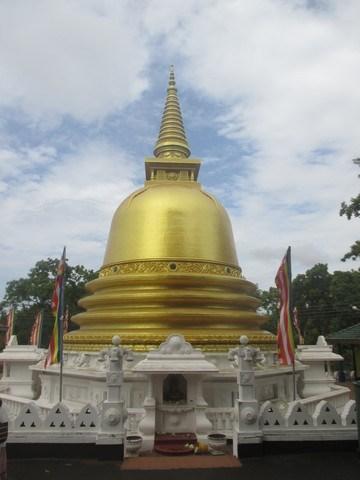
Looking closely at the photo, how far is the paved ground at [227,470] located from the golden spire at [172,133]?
15.7 m

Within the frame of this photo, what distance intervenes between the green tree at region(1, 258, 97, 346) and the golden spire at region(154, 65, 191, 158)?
68.8 ft

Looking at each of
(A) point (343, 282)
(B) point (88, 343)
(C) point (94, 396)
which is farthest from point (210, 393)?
(A) point (343, 282)

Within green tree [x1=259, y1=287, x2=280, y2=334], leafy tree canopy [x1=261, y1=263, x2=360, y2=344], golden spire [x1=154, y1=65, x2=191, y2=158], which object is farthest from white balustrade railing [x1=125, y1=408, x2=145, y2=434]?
green tree [x1=259, y1=287, x2=280, y2=334]

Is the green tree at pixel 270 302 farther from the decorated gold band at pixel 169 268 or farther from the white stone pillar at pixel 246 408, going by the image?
the white stone pillar at pixel 246 408

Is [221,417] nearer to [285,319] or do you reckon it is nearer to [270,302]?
[285,319]

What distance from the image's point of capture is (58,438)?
9.87 m

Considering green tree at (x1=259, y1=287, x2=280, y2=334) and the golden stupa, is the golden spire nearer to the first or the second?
the golden stupa

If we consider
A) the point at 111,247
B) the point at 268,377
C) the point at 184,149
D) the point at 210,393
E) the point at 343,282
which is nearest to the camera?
the point at 210,393

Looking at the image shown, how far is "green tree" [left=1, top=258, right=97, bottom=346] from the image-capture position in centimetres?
4028

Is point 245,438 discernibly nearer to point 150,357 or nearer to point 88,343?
point 150,357

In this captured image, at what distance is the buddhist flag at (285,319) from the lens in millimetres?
11859

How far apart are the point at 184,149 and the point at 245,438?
15.6 meters

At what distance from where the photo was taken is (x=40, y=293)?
138 feet

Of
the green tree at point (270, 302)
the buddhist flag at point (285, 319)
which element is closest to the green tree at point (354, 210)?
the buddhist flag at point (285, 319)
